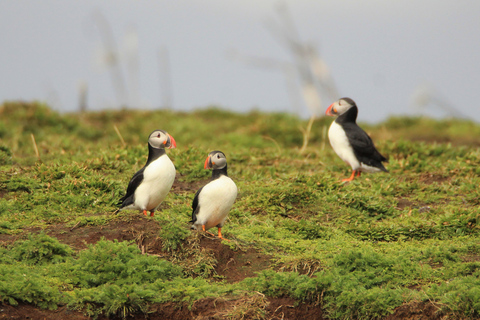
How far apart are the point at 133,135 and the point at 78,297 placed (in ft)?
27.4

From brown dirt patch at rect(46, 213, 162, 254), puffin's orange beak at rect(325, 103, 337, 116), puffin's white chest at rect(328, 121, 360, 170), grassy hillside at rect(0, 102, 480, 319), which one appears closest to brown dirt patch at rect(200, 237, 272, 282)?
grassy hillside at rect(0, 102, 480, 319)

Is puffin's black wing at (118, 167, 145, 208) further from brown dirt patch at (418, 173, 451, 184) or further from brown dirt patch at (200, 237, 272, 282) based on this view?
brown dirt patch at (418, 173, 451, 184)

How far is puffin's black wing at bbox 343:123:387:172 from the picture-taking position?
8.53m

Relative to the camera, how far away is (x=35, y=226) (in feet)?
20.0

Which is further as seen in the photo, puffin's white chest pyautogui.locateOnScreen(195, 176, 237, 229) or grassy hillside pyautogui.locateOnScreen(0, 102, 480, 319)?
puffin's white chest pyautogui.locateOnScreen(195, 176, 237, 229)

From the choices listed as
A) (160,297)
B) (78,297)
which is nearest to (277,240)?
(160,297)

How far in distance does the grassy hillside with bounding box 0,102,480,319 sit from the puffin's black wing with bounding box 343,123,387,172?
0.28 metres

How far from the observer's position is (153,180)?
5871 mm

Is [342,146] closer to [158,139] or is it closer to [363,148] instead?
[363,148]

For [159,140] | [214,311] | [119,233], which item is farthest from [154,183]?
[214,311]

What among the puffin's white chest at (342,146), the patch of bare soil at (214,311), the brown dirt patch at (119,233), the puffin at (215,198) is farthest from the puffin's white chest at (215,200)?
the puffin's white chest at (342,146)

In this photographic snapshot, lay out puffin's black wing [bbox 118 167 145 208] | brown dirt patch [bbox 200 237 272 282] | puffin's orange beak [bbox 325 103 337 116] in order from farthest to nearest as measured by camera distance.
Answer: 1. puffin's orange beak [bbox 325 103 337 116]
2. puffin's black wing [bbox 118 167 145 208]
3. brown dirt patch [bbox 200 237 272 282]

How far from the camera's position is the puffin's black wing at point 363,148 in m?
8.53

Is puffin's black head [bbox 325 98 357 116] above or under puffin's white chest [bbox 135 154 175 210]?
above
